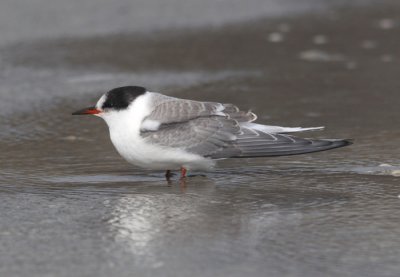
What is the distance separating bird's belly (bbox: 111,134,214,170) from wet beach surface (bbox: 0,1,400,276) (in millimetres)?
90

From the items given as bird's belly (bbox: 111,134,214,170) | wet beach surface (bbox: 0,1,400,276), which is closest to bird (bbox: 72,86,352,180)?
bird's belly (bbox: 111,134,214,170)

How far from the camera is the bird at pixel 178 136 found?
4418 millimetres

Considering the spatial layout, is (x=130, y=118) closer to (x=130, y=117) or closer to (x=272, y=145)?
(x=130, y=117)

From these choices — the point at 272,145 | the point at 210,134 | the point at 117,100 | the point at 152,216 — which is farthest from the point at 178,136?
the point at 152,216

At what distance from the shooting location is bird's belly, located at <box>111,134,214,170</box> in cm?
439

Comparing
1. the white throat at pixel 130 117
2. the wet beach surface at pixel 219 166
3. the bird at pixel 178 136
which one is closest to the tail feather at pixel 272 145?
the bird at pixel 178 136

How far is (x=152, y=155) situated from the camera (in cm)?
440

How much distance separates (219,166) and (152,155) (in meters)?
0.54

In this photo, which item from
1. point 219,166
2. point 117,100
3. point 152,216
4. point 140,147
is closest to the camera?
point 152,216

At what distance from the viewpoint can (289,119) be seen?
18.4 ft

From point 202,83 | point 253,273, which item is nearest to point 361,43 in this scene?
point 202,83

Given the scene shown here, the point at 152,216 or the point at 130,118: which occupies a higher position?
the point at 130,118

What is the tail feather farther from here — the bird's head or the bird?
the bird's head

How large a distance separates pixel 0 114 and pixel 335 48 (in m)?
2.94
